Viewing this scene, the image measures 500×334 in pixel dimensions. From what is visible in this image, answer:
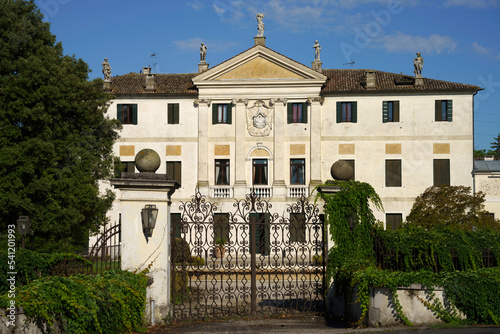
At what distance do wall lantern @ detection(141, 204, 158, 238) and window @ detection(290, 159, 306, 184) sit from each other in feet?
73.3

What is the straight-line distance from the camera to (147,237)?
32.8ft

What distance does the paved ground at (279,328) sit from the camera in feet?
27.9

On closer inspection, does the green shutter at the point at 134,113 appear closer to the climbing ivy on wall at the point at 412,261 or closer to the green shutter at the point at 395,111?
the green shutter at the point at 395,111

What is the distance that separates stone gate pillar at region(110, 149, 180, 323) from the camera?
9945 millimetres

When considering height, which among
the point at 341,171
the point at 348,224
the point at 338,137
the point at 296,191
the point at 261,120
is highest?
the point at 261,120

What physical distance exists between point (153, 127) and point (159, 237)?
2266 centimetres

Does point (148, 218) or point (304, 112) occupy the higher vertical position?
point (304, 112)

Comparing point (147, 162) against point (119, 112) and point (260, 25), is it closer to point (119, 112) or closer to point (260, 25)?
point (119, 112)

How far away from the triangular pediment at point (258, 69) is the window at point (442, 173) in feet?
25.9

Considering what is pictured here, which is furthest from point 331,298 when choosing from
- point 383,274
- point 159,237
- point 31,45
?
point 31,45

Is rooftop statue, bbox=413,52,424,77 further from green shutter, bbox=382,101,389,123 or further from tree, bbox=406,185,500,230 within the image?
tree, bbox=406,185,500,230

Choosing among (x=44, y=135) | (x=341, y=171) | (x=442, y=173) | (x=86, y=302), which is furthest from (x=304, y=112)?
(x=86, y=302)

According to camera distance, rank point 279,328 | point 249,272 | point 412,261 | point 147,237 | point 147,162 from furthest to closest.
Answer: point 249,272 → point 147,162 → point 412,261 → point 147,237 → point 279,328

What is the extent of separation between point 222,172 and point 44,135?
40.9 ft
